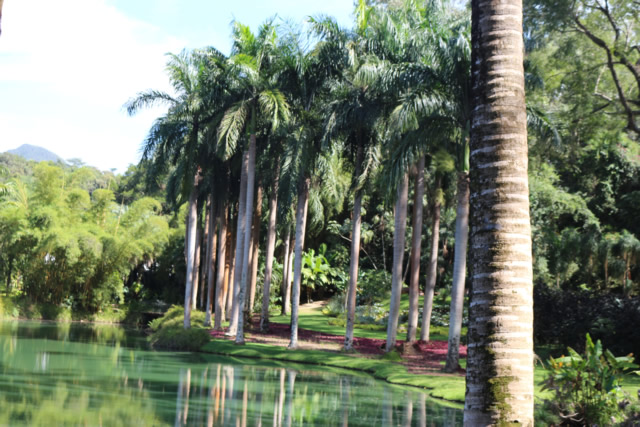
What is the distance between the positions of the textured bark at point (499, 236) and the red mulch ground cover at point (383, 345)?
1465cm

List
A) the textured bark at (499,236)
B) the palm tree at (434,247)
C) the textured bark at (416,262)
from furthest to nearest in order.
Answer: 1. the textured bark at (416,262)
2. the palm tree at (434,247)
3. the textured bark at (499,236)

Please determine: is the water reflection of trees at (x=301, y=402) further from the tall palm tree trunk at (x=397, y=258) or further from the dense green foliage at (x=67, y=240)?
the dense green foliage at (x=67, y=240)

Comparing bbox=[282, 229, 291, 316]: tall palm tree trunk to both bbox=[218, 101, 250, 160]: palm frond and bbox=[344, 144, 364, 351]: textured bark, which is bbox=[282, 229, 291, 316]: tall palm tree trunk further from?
bbox=[344, 144, 364, 351]: textured bark

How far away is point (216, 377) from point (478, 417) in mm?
14134

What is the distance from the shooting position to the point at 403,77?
61.9 feet

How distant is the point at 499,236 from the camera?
16.0 ft

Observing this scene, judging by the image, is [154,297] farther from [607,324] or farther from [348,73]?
[607,324]

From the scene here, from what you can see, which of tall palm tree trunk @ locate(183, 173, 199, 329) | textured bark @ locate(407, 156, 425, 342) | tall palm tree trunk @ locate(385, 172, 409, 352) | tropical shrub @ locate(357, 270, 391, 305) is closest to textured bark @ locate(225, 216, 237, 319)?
tall palm tree trunk @ locate(183, 173, 199, 329)

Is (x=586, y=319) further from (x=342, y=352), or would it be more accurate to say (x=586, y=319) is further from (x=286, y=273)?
→ (x=286, y=273)

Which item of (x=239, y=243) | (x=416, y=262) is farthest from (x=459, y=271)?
(x=239, y=243)

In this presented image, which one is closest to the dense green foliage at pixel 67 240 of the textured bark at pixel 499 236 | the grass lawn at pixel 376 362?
the grass lawn at pixel 376 362

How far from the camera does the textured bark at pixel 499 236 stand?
189 inches

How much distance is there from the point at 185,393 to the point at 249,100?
1309 centimetres

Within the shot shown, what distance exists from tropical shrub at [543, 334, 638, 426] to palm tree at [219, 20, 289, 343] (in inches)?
578
